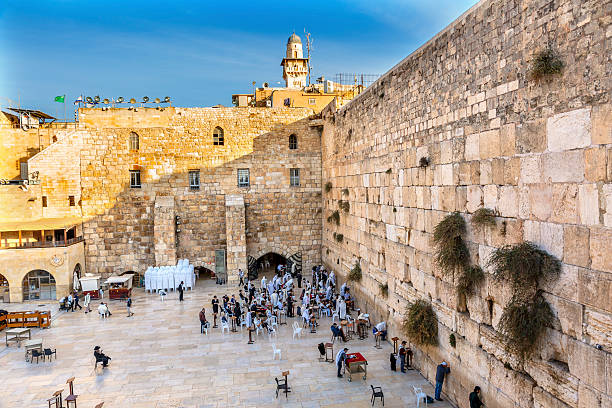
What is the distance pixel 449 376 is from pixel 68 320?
12.9 m

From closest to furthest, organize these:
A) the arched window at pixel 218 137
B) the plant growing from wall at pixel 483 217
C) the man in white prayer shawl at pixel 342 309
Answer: the plant growing from wall at pixel 483 217 < the man in white prayer shawl at pixel 342 309 < the arched window at pixel 218 137

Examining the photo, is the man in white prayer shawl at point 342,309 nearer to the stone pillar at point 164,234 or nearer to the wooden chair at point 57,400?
the wooden chair at point 57,400

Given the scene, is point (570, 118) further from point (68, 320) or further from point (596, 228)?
point (68, 320)

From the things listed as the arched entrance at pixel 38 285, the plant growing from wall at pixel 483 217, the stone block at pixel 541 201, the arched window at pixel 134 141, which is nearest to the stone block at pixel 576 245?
the stone block at pixel 541 201

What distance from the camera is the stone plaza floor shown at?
9.16 m

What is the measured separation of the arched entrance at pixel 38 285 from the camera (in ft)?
57.3

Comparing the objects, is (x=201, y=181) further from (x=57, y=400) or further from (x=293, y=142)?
(x=57, y=400)

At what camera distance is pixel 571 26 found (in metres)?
5.50

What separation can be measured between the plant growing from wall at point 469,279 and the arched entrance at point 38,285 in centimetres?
1637

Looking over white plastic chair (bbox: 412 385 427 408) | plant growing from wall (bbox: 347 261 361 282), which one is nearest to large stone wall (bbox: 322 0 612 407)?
white plastic chair (bbox: 412 385 427 408)

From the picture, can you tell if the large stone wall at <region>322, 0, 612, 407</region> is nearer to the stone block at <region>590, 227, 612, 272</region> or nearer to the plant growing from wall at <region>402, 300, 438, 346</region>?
the stone block at <region>590, 227, 612, 272</region>

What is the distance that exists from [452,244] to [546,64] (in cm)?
352

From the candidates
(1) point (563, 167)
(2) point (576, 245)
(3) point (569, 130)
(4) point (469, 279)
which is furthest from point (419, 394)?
(3) point (569, 130)

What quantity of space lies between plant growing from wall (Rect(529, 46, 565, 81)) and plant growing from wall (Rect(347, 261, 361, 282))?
9.58 metres
